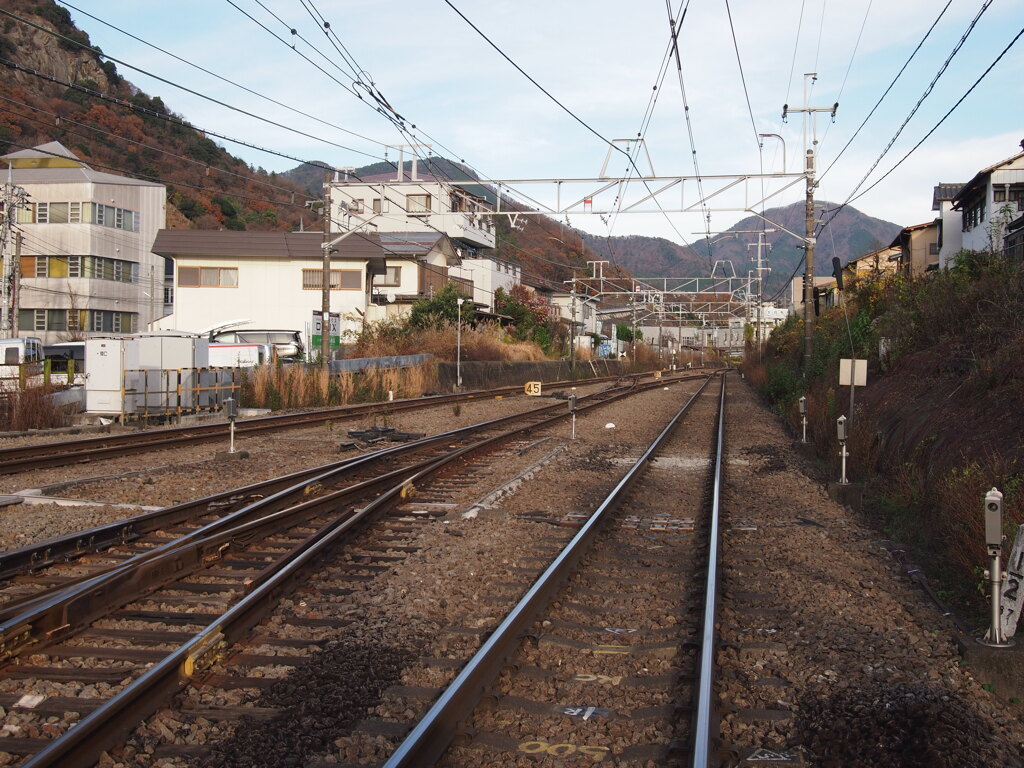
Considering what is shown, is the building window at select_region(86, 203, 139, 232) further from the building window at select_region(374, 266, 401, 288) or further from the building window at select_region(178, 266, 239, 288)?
the building window at select_region(374, 266, 401, 288)

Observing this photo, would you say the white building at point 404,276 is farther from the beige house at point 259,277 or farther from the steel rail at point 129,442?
the steel rail at point 129,442

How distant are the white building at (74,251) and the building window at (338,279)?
10.8 metres

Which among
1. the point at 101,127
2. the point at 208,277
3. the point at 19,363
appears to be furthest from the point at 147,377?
the point at 101,127

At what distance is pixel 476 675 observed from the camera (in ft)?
14.8

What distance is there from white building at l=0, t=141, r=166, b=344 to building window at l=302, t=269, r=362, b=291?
10764mm

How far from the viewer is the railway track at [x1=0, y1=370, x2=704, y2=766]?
13.7ft

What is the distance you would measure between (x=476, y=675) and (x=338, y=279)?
A: 38.8 m

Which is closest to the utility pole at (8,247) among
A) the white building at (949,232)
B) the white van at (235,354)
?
the white van at (235,354)

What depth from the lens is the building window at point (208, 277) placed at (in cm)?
4238

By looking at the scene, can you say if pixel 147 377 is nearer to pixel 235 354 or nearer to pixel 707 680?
pixel 235 354

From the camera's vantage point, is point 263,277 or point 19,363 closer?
point 19,363

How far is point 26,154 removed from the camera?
57.7 metres

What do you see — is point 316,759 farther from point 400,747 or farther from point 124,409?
point 124,409

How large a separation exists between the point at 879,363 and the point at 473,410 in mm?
11053
